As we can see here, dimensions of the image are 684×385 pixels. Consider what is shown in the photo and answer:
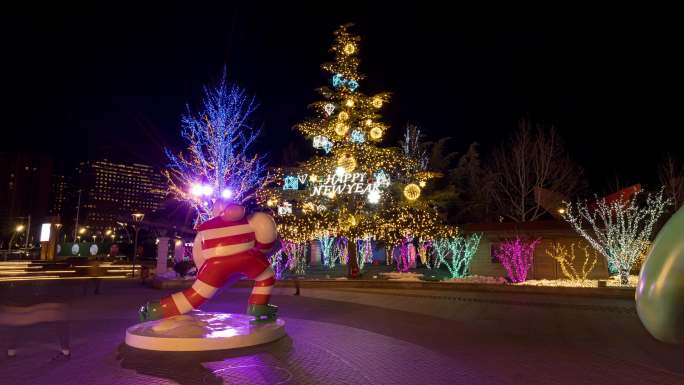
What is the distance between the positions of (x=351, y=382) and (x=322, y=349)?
2.04 m

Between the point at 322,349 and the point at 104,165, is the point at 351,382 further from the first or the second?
the point at 104,165

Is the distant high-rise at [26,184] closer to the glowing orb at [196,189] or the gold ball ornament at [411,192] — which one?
the glowing orb at [196,189]

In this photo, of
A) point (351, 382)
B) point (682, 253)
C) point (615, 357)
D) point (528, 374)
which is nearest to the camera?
point (682, 253)

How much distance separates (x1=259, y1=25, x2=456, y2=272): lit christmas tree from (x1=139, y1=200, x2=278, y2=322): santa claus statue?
1310cm

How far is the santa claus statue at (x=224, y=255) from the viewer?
869 cm

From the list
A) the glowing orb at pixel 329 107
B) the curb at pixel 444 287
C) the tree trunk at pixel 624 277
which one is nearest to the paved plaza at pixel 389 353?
the curb at pixel 444 287

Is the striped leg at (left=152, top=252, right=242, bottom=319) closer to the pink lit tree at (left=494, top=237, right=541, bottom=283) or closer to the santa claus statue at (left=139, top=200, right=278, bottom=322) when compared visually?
the santa claus statue at (left=139, top=200, right=278, bottom=322)

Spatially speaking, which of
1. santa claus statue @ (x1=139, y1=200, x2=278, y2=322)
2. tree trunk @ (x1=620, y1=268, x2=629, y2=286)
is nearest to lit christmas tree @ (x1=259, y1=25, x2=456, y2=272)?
tree trunk @ (x1=620, y1=268, x2=629, y2=286)

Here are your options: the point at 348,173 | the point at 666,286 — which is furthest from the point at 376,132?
the point at 666,286

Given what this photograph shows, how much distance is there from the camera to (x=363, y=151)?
75.1ft

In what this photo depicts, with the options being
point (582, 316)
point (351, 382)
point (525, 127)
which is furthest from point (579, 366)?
point (525, 127)

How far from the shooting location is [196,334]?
27.8 feet

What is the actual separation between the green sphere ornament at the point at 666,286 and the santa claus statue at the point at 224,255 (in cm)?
765

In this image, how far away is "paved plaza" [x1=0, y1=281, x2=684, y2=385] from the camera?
682 centimetres
